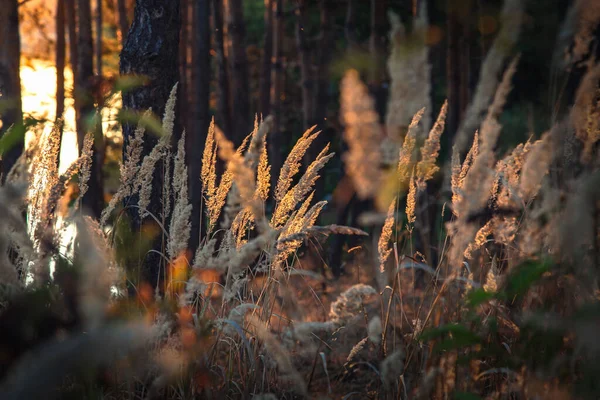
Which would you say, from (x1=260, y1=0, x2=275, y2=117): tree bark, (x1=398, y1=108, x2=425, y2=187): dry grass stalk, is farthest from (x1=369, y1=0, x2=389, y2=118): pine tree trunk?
(x1=398, y1=108, x2=425, y2=187): dry grass stalk

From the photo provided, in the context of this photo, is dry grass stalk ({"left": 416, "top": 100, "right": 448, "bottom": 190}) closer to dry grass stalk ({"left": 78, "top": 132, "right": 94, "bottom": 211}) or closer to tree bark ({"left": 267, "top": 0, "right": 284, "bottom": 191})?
dry grass stalk ({"left": 78, "top": 132, "right": 94, "bottom": 211})

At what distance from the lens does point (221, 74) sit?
9.12 m

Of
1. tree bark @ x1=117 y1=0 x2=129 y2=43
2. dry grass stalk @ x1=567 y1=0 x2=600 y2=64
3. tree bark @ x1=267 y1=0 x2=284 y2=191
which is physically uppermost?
tree bark @ x1=117 y1=0 x2=129 y2=43

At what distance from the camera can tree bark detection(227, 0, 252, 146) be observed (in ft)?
28.7

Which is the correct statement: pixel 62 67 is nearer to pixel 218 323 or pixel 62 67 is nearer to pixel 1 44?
pixel 1 44

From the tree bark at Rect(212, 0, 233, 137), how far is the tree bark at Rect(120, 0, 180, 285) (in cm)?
412

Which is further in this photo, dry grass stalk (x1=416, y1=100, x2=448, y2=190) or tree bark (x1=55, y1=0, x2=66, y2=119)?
tree bark (x1=55, y1=0, x2=66, y2=119)

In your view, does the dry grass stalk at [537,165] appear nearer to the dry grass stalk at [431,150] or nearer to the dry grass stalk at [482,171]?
the dry grass stalk at [482,171]

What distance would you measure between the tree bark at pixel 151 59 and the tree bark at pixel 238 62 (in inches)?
166

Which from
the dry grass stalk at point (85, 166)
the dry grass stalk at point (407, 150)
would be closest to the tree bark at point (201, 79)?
the dry grass stalk at point (85, 166)

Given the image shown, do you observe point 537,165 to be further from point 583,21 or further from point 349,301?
point 349,301

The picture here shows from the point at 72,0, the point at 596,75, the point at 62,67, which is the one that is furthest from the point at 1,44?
the point at 596,75

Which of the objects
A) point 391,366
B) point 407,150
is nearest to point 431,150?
point 407,150

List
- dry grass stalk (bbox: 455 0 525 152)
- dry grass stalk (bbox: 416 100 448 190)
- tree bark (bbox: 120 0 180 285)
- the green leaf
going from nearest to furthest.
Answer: dry grass stalk (bbox: 455 0 525 152), the green leaf, dry grass stalk (bbox: 416 100 448 190), tree bark (bbox: 120 0 180 285)
